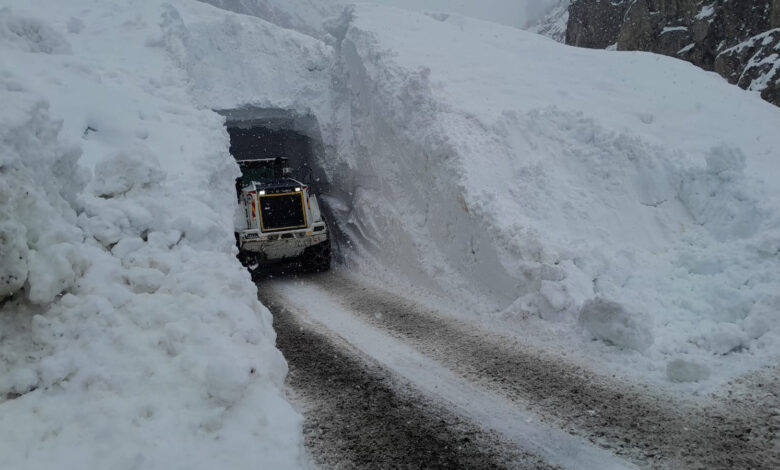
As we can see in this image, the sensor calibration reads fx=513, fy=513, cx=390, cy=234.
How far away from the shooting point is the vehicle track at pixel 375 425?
4.34m

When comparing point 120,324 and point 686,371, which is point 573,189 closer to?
point 686,371

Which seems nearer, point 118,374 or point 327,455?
point 118,374

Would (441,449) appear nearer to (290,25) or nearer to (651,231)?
(651,231)

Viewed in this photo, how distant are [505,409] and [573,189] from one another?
578 centimetres

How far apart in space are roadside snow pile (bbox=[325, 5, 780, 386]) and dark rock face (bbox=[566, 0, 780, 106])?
1881 centimetres

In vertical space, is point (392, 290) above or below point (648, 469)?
below

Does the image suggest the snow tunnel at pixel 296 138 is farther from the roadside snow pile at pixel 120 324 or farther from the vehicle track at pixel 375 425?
the roadside snow pile at pixel 120 324

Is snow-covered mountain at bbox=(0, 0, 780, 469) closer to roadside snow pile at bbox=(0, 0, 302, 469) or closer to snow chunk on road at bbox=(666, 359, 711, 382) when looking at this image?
roadside snow pile at bbox=(0, 0, 302, 469)

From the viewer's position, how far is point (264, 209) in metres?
12.8

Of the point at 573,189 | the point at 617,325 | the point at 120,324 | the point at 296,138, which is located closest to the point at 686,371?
the point at 617,325

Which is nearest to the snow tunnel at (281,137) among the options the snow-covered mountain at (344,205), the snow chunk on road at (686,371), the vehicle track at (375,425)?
the snow-covered mountain at (344,205)

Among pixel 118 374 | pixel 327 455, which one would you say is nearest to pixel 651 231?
pixel 327 455

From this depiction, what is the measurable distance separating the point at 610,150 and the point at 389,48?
23.5 ft

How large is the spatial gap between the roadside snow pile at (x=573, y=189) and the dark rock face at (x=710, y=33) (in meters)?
18.8
